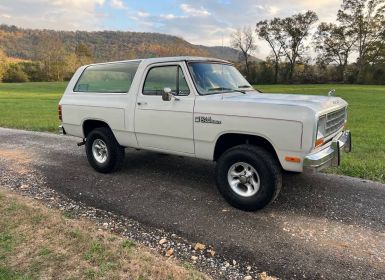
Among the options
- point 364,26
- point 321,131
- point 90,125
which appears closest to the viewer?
point 321,131

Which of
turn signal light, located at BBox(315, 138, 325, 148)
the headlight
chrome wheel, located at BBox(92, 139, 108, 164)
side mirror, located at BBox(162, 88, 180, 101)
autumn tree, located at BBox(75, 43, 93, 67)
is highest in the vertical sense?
autumn tree, located at BBox(75, 43, 93, 67)

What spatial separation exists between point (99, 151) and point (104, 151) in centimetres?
12

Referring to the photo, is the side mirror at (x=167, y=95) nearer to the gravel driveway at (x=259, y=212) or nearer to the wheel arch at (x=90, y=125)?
the gravel driveway at (x=259, y=212)

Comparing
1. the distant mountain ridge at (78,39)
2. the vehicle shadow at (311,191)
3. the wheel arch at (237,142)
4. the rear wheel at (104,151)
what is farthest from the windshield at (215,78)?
the distant mountain ridge at (78,39)

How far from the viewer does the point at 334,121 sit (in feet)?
16.0

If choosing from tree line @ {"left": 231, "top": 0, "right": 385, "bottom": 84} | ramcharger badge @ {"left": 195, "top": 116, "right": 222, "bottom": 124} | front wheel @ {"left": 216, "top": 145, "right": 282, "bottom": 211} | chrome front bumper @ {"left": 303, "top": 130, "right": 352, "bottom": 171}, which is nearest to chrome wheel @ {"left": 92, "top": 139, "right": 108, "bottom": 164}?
ramcharger badge @ {"left": 195, "top": 116, "right": 222, "bottom": 124}

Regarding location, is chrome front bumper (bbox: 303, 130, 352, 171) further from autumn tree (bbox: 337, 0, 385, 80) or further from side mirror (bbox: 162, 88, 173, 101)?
autumn tree (bbox: 337, 0, 385, 80)

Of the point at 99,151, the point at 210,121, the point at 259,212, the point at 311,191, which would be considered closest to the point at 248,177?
the point at 259,212

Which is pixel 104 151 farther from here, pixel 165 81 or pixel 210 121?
pixel 210 121

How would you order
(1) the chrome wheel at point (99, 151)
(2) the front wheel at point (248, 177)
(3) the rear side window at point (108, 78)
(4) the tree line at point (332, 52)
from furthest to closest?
(4) the tree line at point (332, 52), (1) the chrome wheel at point (99, 151), (3) the rear side window at point (108, 78), (2) the front wheel at point (248, 177)

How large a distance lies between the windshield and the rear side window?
123 cm

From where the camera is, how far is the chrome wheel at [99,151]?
6535 millimetres

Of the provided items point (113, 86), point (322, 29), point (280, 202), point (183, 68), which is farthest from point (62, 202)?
point (322, 29)

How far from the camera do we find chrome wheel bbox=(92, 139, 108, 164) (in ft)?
21.4
